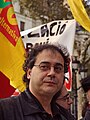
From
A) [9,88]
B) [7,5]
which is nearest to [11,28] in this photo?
[7,5]

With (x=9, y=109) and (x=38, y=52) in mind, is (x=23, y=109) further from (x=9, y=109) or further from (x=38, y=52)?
(x=38, y=52)

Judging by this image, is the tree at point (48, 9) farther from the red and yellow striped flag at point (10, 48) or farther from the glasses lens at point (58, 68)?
the glasses lens at point (58, 68)

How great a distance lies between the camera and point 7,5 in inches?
204

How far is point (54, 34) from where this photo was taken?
6.68 m

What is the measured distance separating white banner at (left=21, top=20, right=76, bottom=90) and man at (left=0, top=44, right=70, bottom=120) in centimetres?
361

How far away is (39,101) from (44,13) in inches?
479

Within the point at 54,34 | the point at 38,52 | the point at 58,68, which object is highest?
the point at 38,52

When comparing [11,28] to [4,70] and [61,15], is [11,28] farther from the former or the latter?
[61,15]

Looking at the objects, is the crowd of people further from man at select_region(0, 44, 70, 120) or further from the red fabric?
the red fabric

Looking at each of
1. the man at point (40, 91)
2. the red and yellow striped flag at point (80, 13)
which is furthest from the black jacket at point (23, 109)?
the red and yellow striped flag at point (80, 13)

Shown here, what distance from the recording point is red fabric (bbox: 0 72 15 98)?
457 cm

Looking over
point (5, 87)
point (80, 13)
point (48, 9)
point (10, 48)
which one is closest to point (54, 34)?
point (80, 13)

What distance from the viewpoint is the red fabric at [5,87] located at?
4.57 meters

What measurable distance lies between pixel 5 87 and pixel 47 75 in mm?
2171
